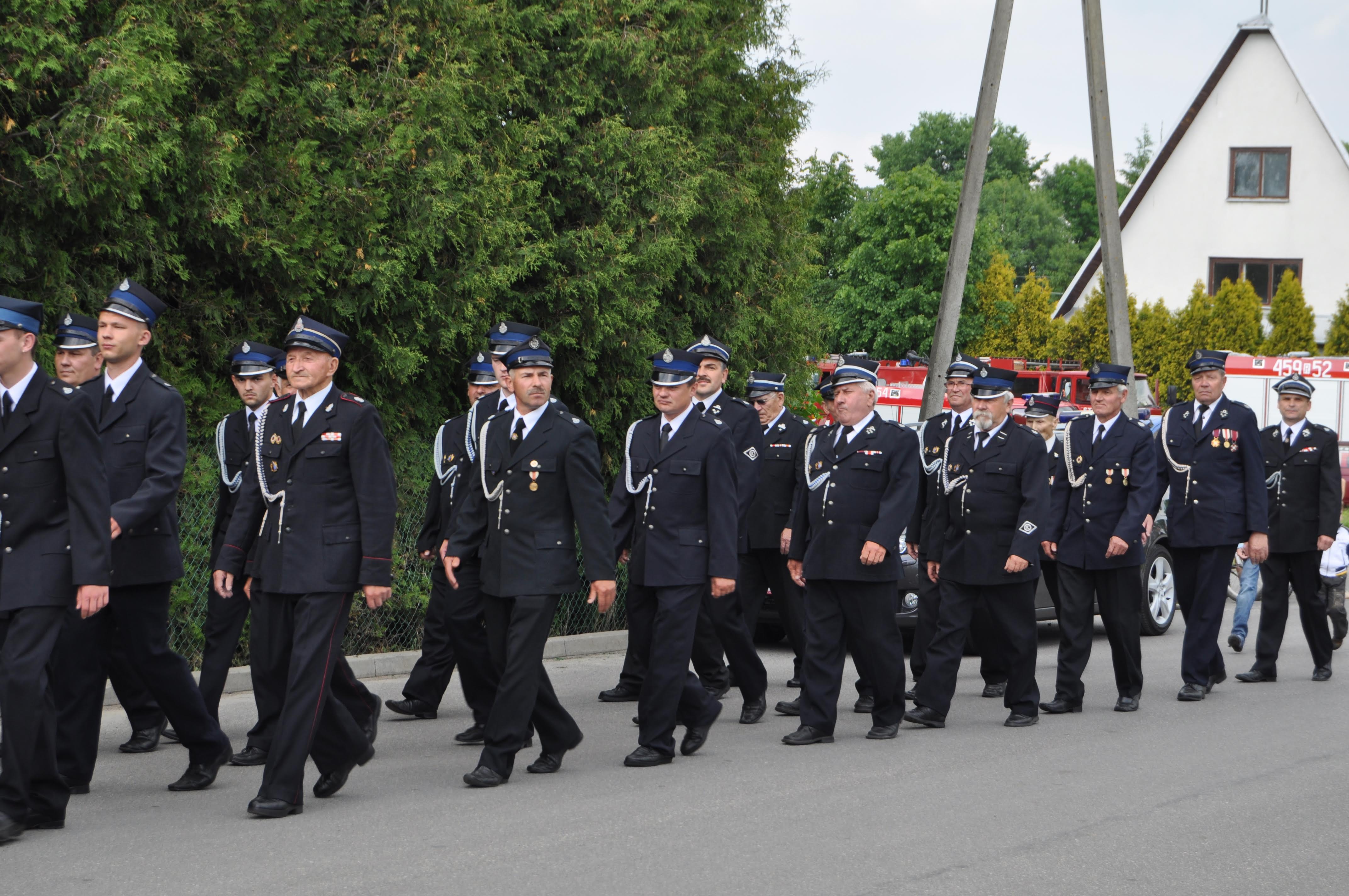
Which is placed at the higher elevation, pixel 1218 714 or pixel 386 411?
pixel 386 411

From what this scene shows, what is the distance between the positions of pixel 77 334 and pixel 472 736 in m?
2.93

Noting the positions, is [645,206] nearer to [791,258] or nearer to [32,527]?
[791,258]

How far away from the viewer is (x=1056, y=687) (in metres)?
9.72

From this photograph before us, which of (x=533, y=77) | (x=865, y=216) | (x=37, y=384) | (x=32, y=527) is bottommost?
(x=32, y=527)

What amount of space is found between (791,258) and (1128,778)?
8927 millimetres

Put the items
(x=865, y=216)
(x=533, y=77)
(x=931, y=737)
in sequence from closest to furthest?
(x=931, y=737) → (x=533, y=77) → (x=865, y=216)

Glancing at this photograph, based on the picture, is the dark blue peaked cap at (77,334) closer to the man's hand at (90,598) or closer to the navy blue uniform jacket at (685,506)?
the man's hand at (90,598)

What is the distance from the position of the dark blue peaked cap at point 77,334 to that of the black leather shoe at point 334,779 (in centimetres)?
225

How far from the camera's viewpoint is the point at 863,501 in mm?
8375

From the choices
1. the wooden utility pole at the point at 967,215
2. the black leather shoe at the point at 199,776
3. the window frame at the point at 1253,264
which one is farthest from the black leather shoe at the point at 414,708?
the window frame at the point at 1253,264

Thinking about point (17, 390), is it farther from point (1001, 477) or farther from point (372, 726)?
point (1001, 477)

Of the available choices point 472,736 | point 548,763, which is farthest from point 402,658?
point 548,763

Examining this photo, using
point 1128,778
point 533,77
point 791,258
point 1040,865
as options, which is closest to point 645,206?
point 533,77

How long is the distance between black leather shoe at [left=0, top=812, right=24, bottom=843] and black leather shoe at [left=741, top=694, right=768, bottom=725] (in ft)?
14.0
